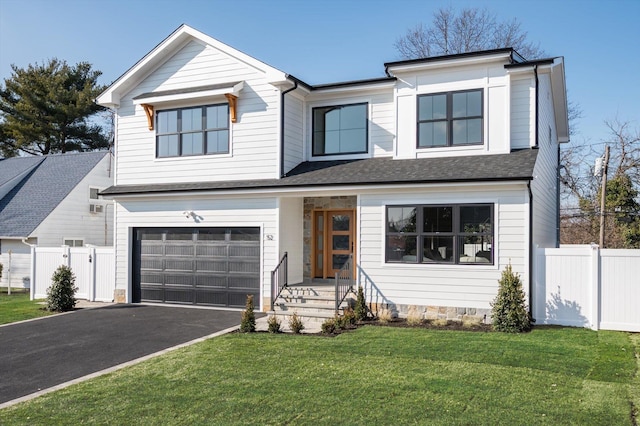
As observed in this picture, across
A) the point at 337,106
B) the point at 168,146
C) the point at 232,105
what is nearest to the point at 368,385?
A: the point at 337,106

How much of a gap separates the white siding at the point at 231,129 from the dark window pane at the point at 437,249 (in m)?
4.38

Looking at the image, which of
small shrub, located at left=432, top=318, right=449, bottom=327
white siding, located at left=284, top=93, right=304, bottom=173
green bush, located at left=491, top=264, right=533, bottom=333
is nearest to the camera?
green bush, located at left=491, top=264, right=533, bottom=333

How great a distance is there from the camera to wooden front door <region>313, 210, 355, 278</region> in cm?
1443

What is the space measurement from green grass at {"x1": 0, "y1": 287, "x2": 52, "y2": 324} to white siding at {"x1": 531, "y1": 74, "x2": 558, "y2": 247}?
42.0 feet

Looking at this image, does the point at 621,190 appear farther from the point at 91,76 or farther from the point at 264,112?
the point at 91,76

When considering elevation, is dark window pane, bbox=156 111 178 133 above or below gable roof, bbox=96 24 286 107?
below

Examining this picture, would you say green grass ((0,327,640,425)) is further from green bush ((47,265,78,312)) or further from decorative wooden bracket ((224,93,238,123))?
decorative wooden bracket ((224,93,238,123))

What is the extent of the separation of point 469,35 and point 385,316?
19.6 meters

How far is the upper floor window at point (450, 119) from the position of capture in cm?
1247

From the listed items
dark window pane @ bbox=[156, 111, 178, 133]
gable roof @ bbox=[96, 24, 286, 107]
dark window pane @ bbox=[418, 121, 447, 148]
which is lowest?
dark window pane @ bbox=[418, 121, 447, 148]

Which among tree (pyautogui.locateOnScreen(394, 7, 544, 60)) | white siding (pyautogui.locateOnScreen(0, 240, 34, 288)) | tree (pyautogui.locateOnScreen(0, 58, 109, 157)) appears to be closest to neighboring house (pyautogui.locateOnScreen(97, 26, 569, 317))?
white siding (pyautogui.locateOnScreen(0, 240, 34, 288))

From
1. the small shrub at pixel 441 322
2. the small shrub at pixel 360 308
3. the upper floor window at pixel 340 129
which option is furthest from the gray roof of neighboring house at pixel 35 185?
the small shrub at pixel 441 322

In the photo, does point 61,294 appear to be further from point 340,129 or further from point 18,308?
point 340,129

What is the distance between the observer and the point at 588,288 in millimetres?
10711
